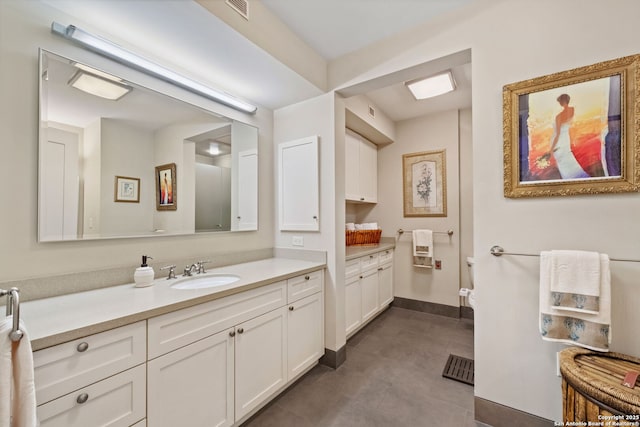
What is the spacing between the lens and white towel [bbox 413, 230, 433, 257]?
3.39 m

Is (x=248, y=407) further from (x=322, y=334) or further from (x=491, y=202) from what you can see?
(x=491, y=202)

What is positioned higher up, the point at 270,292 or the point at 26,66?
the point at 26,66

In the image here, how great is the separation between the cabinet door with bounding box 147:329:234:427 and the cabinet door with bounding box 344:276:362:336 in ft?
4.26

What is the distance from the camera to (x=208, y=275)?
5.98 ft

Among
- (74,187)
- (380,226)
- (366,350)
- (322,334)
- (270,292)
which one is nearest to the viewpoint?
(74,187)

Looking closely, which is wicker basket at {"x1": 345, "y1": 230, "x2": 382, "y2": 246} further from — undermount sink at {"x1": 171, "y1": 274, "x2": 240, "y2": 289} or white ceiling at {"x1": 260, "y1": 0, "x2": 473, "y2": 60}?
white ceiling at {"x1": 260, "y1": 0, "x2": 473, "y2": 60}

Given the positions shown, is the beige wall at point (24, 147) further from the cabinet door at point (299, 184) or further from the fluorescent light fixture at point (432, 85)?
the fluorescent light fixture at point (432, 85)

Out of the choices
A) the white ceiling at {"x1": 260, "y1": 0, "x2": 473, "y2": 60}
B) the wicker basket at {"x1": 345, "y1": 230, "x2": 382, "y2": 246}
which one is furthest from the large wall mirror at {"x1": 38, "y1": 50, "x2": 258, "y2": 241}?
the wicker basket at {"x1": 345, "y1": 230, "x2": 382, "y2": 246}

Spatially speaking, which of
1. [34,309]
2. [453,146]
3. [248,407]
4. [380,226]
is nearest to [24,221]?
[34,309]

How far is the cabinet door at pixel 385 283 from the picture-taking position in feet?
10.8

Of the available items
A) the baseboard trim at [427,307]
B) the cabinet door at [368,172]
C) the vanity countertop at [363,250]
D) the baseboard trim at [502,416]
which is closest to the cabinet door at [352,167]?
the cabinet door at [368,172]

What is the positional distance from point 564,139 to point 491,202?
48cm

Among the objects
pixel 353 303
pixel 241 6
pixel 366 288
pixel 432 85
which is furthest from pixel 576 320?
pixel 241 6

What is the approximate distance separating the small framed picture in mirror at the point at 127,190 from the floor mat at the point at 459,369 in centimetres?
267
